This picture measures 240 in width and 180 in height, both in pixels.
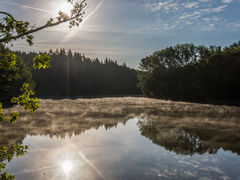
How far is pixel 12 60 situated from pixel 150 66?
97743 millimetres

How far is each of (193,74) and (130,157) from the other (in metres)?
65.4

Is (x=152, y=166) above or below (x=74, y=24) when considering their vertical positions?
below

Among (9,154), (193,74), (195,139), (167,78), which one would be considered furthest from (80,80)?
(9,154)

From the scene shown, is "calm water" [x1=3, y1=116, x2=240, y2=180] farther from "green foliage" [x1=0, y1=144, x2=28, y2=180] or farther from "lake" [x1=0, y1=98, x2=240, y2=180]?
"green foliage" [x1=0, y1=144, x2=28, y2=180]

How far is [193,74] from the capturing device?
74.4 metres

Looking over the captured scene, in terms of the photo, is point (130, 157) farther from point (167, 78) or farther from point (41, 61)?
point (167, 78)

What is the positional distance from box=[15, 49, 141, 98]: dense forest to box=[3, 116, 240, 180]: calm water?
434ft

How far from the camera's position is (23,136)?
69.9ft

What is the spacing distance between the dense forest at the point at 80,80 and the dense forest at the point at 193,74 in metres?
69.2

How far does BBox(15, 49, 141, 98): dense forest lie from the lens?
Answer: 15600 cm

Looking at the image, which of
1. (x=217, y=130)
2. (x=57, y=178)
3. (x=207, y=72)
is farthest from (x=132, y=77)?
(x=57, y=178)

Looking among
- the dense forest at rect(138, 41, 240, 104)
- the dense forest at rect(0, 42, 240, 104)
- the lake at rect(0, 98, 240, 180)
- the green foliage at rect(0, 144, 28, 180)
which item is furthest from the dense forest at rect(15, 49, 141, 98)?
the green foliage at rect(0, 144, 28, 180)

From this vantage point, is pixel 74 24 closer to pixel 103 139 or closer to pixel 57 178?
pixel 57 178

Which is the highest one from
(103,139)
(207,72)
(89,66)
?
(89,66)
